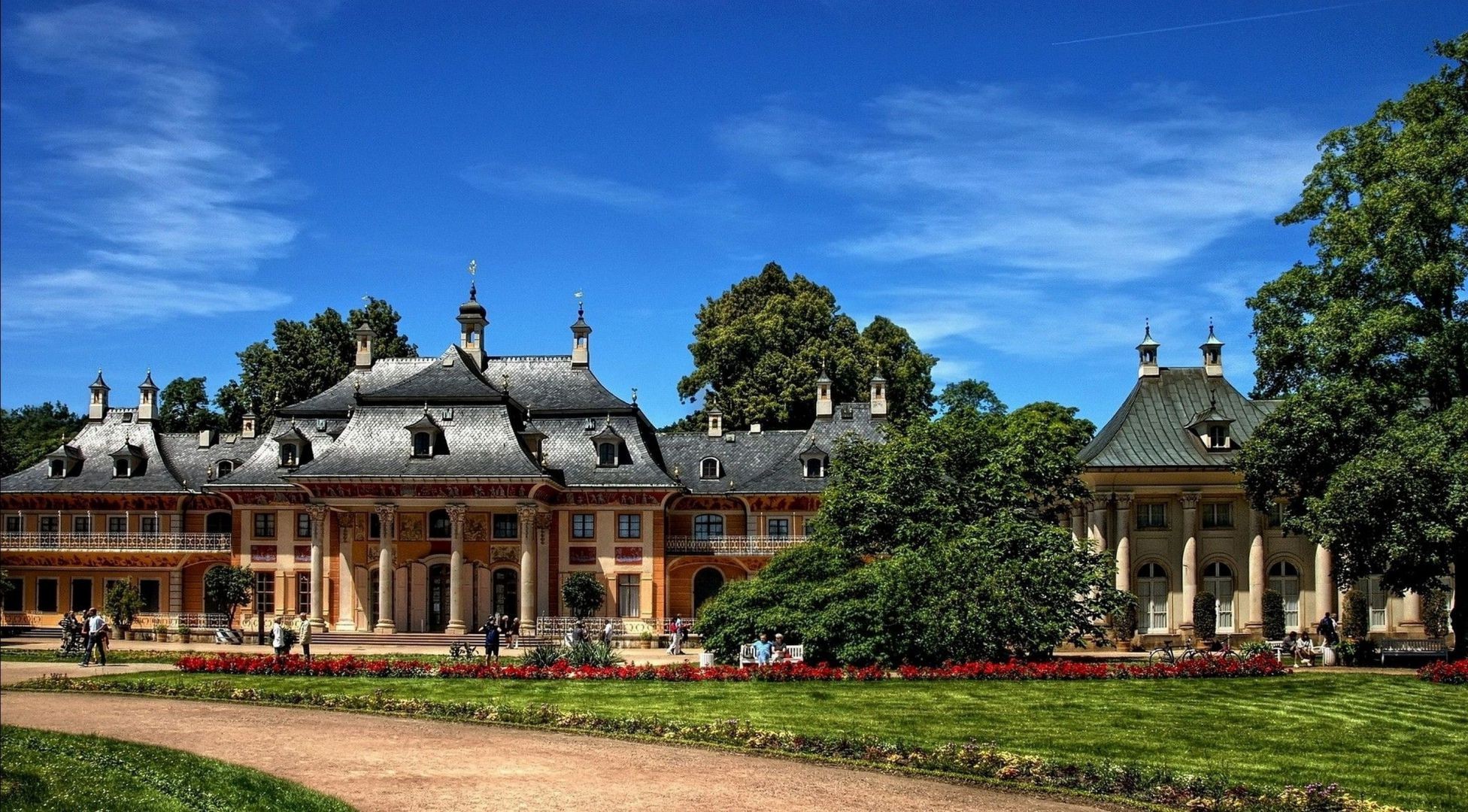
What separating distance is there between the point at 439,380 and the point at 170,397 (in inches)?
1590

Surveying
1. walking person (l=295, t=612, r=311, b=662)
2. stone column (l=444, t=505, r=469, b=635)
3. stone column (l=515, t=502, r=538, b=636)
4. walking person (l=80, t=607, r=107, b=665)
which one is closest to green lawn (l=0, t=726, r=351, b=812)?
walking person (l=295, t=612, r=311, b=662)

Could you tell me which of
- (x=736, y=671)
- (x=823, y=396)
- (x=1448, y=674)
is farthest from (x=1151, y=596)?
A: (x=736, y=671)

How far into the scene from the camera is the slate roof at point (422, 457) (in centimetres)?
5381

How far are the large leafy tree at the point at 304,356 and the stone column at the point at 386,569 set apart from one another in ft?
76.6

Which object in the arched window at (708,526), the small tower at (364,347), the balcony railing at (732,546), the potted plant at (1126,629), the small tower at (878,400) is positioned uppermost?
the small tower at (364,347)

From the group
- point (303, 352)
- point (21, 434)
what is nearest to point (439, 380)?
point (303, 352)

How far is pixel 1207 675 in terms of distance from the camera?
3550 cm

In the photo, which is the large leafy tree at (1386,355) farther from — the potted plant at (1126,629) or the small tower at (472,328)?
the small tower at (472,328)

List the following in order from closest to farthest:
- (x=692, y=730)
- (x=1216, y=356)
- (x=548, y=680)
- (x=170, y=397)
→ (x=692, y=730) → (x=548, y=680) → (x=1216, y=356) → (x=170, y=397)

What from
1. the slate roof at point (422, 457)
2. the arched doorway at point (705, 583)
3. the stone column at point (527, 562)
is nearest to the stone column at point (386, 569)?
the slate roof at point (422, 457)

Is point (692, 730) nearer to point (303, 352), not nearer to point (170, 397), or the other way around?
point (303, 352)

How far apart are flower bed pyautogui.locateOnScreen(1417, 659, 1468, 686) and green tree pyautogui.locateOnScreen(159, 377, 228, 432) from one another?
235 ft

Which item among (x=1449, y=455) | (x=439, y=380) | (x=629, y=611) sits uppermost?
(x=439, y=380)

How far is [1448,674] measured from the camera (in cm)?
3450
